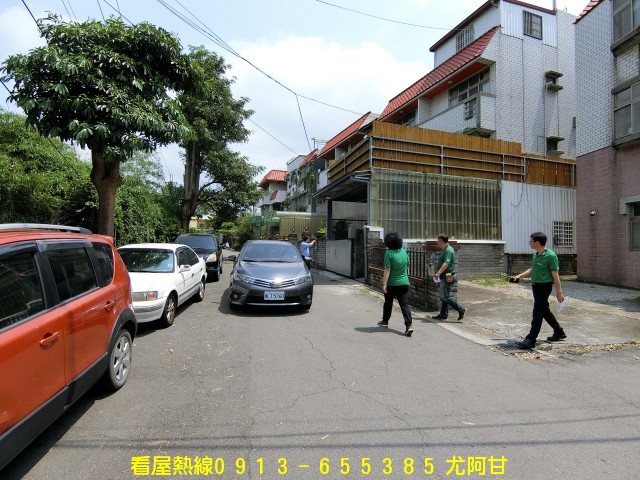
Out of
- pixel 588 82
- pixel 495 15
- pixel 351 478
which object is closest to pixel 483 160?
pixel 588 82

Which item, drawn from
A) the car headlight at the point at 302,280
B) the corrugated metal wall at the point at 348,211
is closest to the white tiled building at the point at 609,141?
the corrugated metal wall at the point at 348,211

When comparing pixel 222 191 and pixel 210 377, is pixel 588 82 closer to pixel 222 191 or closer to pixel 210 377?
pixel 210 377

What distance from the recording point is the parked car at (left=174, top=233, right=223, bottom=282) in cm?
1291

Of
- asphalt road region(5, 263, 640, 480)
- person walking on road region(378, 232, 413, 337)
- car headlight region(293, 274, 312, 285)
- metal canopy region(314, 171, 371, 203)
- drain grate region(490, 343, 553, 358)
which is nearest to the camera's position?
asphalt road region(5, 263, 640, 480)

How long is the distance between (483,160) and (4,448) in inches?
587

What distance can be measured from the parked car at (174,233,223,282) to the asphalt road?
7.25 meters

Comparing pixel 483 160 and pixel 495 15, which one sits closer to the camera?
pixel 483 160

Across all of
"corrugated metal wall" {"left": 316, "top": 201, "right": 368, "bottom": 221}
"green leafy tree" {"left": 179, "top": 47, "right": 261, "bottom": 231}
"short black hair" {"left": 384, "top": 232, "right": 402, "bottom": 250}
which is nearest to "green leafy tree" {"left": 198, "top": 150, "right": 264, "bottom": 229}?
"green leafy tree" {"left": 179, "top": 47, "right": 261, "bottom": 231}

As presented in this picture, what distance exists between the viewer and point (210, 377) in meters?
4.31

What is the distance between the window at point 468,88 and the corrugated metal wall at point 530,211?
5.55 m

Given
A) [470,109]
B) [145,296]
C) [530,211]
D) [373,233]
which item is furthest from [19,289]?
[470,109]

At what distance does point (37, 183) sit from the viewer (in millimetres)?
10391

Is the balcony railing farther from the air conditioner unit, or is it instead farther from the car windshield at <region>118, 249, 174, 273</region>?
the car windshield at <region>118, 249, 174, 273</region>

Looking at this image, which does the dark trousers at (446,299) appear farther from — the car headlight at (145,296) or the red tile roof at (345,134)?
the red tile roof at (345,134)
